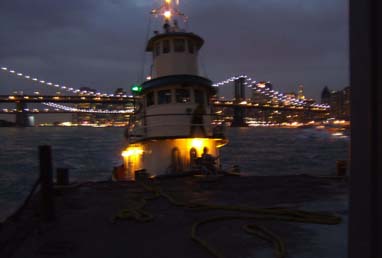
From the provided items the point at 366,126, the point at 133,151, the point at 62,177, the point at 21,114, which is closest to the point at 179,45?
the point at 133,151

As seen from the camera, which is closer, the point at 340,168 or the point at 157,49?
the point at 340,168

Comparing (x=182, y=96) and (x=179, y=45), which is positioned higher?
(x=179, y=45)

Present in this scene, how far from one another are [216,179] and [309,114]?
105509mm

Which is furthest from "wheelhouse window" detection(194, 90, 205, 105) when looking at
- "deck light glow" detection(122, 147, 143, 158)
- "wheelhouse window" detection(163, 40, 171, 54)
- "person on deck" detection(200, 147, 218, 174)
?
"person on deck" detection(200, 147, 218, 174)

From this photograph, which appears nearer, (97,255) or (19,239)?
(97,255)

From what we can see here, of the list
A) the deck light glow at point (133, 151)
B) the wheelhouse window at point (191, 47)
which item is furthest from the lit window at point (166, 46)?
the deck light glow at point (133, 151)

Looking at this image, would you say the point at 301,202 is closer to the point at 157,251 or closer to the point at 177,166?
the point at 157,251

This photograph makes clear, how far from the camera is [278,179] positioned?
10.9 m

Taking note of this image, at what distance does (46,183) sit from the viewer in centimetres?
639

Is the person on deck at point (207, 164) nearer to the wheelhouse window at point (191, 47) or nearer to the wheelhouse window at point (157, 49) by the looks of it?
the wheelhouse window at point (191, 47)

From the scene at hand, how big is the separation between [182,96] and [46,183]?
883cm

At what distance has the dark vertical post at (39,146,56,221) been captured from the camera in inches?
249

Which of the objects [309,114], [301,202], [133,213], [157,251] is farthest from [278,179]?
[309,114]

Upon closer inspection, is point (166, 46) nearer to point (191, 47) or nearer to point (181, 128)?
point (191, 47)
